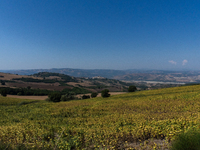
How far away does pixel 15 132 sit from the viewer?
10078mm

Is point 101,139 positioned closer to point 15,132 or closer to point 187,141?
point 187,141

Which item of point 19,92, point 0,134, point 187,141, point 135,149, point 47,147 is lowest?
point 19,92

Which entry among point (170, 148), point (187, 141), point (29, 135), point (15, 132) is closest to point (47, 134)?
point (29, 135)

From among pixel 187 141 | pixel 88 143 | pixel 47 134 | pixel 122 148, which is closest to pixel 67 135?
pixel 47 134

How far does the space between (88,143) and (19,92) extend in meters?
130

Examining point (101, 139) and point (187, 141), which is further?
point (101, 139)

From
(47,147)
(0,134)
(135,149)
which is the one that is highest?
(135,149)

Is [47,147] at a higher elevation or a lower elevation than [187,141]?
lower

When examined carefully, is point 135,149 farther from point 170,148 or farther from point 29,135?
point 29,135

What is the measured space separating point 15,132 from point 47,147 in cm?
490

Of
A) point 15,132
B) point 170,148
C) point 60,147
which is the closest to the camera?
point 170,148

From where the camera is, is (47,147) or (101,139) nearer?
(47,147)

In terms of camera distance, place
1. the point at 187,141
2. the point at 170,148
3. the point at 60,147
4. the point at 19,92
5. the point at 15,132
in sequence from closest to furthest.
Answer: the point at 187,141 < the point at 170,148 < the point at 60,147 < the point at 15,132 < the point at 19,92

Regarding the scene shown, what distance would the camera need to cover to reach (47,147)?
7.34m
